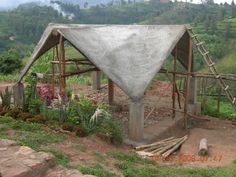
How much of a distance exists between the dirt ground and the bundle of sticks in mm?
146

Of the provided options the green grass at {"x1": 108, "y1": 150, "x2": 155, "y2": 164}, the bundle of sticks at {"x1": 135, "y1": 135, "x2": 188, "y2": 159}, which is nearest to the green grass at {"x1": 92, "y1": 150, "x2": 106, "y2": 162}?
the green grass at {"x1": 108, "y1": 150, "x2": 155, "y2": 164}

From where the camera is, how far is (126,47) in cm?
1006

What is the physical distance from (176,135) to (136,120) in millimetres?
2123

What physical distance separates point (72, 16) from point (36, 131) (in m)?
66.2

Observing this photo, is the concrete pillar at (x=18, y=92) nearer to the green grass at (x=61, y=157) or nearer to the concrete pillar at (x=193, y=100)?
the green grass at (x=61, y=157)

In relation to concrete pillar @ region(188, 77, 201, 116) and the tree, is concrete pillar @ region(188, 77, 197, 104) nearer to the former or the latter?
concrete pillar @ region(188, 77, 201, 116)

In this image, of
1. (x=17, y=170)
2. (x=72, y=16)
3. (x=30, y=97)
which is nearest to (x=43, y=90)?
(x=30, y=97)

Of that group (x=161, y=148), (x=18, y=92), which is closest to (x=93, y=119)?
(x=161, y=148)

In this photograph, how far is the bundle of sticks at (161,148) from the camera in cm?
869

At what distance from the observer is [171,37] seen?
10.3 meters

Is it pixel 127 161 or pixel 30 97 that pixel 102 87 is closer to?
pixel 30 97

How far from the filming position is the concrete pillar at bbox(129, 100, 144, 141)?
908 cm

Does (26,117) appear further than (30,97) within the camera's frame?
No

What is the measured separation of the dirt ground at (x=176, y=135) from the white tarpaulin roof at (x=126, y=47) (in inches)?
63.5
